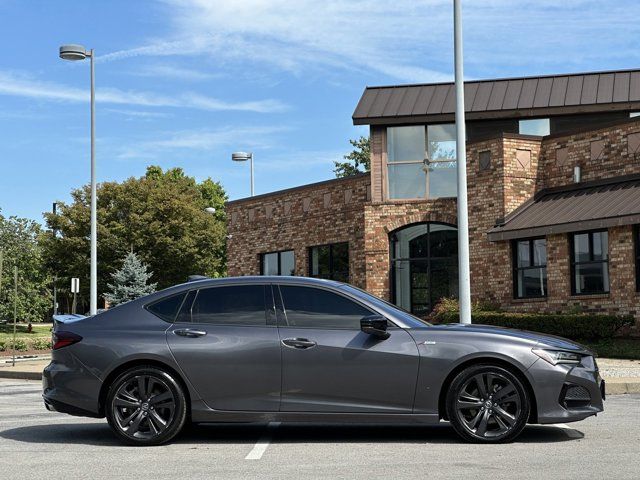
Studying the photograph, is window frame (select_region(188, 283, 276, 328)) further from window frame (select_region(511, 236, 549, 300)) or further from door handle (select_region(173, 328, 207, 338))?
window frame (select_region(511, 236, 549, 300))

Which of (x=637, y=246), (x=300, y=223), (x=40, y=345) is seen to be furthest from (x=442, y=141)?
(x=40, y=345)

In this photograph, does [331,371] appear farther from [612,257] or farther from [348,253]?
[348,253]

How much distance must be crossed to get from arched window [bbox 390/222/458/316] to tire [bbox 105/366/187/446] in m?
20.3

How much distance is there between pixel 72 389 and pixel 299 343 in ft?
6.86

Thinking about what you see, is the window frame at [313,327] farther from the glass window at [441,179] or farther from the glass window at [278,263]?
the glass window at [278,263]

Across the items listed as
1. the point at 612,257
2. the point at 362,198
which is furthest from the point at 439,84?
the point at 612,257

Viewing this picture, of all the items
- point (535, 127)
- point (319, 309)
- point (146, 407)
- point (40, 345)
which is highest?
point (535, 127)

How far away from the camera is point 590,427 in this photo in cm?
1007

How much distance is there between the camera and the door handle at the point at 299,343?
351 inches

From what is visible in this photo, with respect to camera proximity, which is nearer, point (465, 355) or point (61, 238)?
point (465, 355)

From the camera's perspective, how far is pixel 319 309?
916 centimetres

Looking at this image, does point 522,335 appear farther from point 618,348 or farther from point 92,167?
point 92,167

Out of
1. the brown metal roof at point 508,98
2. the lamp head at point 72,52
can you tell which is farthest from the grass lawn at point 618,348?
the lamp head at point 72,52

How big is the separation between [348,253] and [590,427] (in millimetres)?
21677
